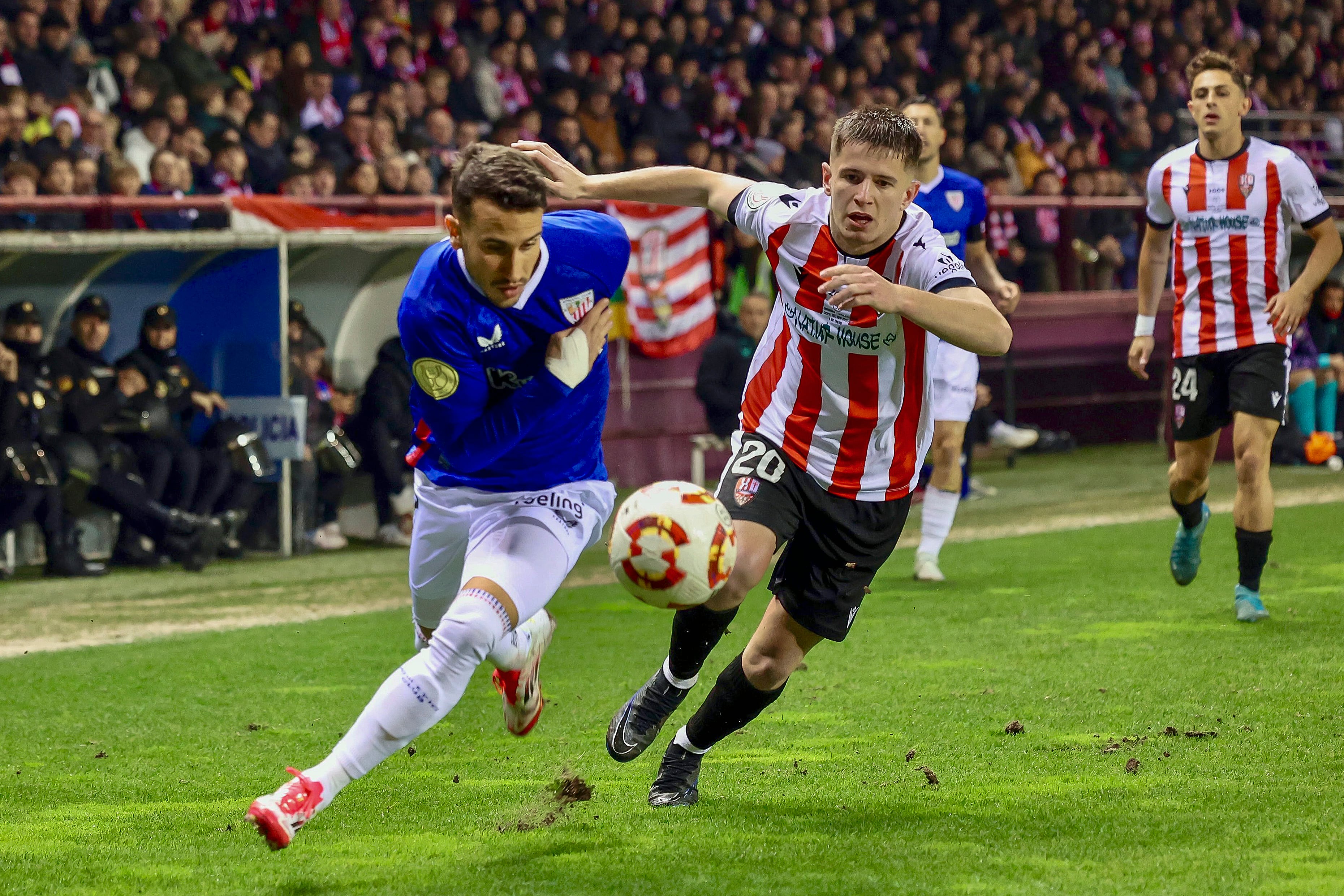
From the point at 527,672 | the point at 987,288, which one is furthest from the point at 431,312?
the point at 987,288

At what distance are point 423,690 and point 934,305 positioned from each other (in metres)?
1.62

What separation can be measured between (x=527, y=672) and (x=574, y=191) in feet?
4.63

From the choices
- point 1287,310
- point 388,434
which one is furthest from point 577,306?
point 388,434

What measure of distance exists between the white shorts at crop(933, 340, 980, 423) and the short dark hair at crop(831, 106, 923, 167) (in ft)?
14.6

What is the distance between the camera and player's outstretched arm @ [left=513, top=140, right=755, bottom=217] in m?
4.59

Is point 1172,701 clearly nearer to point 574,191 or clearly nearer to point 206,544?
point 574,191

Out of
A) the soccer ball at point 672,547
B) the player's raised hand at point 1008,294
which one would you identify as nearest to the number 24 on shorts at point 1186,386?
the player's raised hand at point 1008,294

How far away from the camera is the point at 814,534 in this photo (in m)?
4.62

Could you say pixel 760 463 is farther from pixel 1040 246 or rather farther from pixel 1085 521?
pixel 1040 246

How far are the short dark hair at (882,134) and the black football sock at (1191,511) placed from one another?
3855mm

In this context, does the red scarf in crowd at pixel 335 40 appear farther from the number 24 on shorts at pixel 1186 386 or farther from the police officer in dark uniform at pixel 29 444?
the number 24 on shorts at pixel 1186 386

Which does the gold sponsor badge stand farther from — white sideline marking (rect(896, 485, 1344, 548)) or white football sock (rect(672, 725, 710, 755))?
white sideline marking (rect(896, 485, 1344, 548))

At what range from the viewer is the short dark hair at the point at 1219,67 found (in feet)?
23.8

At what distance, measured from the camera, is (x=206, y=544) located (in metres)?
10.5
